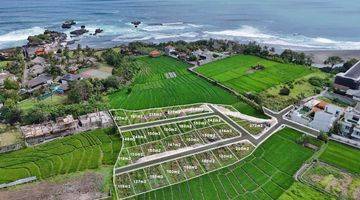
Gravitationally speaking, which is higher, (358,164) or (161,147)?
(358,164)

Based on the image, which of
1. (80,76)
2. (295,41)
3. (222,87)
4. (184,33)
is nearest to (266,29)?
(295,41)

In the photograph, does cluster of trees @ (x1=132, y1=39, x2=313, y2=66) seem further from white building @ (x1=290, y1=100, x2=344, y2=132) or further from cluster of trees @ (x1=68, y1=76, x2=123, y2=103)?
cluster of trees @ (x1=68, y1=76, x2=123, y2=103)

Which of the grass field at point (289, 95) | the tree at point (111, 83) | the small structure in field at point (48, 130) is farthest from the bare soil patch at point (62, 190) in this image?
the grass field at point (289, 95)

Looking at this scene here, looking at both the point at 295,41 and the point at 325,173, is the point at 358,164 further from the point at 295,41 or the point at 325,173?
the point at 295,41

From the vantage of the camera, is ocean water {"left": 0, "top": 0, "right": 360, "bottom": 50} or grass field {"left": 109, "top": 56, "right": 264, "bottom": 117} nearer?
grass field {"left": 109, "top": 56, "right": 264, "bottom": 117}

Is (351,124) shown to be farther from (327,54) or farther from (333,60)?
(327,54)

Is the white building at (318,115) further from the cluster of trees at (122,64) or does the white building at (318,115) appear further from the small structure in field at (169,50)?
the small structure in field at (169,50)

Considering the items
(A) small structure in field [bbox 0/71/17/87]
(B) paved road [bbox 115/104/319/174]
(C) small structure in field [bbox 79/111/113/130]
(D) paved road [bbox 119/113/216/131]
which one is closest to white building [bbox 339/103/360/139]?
(B) paved road [bbox 115/104/319/174]
